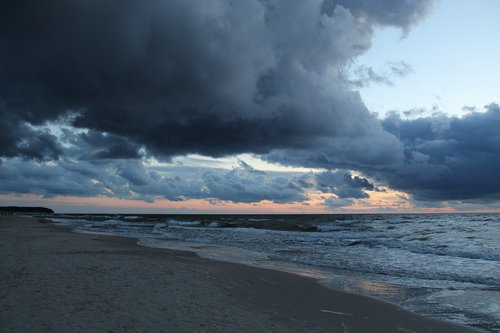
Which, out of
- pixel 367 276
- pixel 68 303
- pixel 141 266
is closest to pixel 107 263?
pixel 141 266

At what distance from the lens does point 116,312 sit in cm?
637

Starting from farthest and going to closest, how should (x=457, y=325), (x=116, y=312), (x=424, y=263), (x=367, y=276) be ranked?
(x=424, y=263) < (x=367, y=276) < (x=457, y=325) < (x=116, y=312)

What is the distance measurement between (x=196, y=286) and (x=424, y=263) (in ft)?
38.8

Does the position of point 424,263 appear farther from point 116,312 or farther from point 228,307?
point 116,312

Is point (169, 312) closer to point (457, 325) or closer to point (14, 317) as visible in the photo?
point (14, 317)

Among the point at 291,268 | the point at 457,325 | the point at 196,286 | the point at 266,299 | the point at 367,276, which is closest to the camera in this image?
the point at 457,325

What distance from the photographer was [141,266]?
12.1 m

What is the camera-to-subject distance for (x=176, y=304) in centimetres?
721

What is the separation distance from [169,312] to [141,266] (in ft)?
19.5

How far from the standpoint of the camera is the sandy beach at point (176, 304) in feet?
19.3

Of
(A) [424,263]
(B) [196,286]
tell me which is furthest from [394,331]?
(A) [424,263]

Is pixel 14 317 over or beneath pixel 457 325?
over

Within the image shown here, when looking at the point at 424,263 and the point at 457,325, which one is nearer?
the point at 457,325

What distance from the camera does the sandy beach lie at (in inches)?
232
